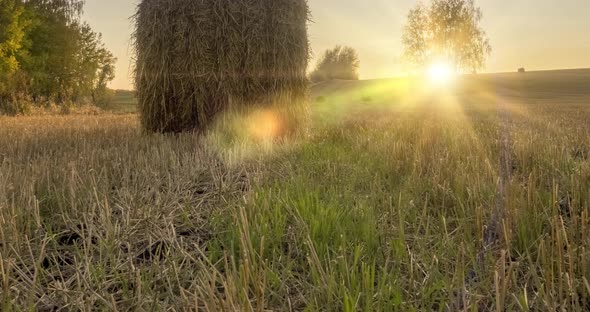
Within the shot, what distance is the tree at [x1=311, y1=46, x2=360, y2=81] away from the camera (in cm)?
7138

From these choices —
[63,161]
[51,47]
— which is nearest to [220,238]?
[63,161]

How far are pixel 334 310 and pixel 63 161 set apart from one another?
10.2 feet

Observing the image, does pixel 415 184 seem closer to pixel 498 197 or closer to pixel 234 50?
pixel 498 197

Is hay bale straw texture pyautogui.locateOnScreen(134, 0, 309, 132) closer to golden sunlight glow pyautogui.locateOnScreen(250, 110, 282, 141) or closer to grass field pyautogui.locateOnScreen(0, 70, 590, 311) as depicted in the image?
golden sunlight glow pyautogui.locateOnScreen(250, 110, 282, 141)

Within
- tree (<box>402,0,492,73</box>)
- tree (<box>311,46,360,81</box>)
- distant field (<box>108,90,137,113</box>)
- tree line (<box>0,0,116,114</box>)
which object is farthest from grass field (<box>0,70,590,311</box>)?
tree (<box>311,46,360,81</box>)

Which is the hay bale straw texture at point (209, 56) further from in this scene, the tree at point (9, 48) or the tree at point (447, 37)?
the tree at point (447, 37)

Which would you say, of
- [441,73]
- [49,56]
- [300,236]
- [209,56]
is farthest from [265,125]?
[441,73]

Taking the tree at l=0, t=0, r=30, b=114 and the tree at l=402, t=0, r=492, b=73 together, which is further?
the tree at l=402, t=0, r=492, b=73

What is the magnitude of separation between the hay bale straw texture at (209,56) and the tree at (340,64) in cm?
6539

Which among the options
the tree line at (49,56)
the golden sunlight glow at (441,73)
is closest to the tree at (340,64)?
the golden sunlight glow at (441,73)

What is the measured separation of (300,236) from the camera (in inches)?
77.0

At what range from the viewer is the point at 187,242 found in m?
2.14

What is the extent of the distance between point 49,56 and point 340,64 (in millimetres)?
51842

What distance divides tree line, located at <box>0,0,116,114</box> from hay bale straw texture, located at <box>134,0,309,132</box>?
16005 mm
